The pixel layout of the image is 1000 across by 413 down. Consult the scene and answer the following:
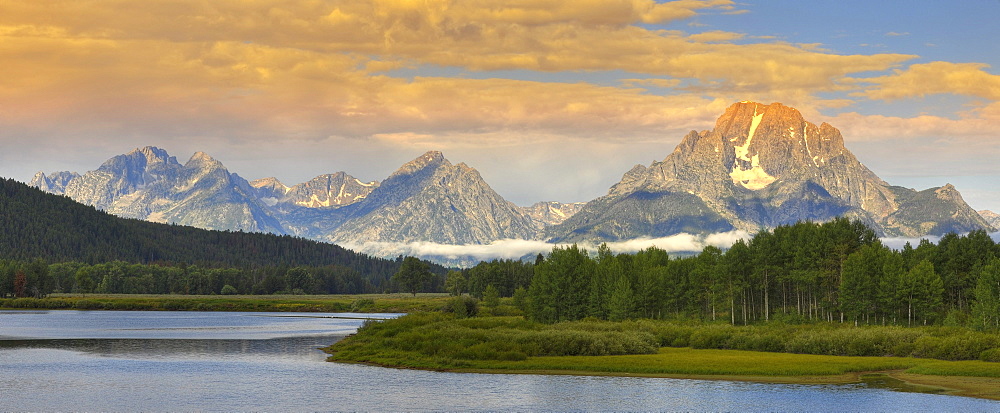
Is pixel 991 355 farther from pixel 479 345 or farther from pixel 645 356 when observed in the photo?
pixel 479 345

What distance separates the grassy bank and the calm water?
5.30m

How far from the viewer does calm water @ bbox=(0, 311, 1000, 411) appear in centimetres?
7238

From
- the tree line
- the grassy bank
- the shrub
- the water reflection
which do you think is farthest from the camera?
the tree line

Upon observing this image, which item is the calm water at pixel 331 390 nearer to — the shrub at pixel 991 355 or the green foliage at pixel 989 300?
the shrub at pixel 991 355

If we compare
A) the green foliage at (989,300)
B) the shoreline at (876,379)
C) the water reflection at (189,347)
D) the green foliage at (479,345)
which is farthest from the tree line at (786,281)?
the shoreline at (876,379)

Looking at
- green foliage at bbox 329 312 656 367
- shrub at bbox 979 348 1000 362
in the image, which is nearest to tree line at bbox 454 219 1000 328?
green foliage at bbox 329 312 656 367

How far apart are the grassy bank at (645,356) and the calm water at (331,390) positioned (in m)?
5.30

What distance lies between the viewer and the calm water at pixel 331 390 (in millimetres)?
72375

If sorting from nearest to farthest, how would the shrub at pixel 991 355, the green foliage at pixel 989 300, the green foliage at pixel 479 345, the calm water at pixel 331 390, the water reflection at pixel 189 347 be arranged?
the calm water at pixel 331 390
the shrub at pixel 991 355
the green foliage at pixel 479 345
the water reflection at pixel 189 347
the green foliage at pixel 989 300

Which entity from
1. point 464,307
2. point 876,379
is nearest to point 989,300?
point 876,379

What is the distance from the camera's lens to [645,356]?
347 ft

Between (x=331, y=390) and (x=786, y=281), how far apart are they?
109 m

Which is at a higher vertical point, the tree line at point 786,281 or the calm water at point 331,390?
the tree line at point 786,281

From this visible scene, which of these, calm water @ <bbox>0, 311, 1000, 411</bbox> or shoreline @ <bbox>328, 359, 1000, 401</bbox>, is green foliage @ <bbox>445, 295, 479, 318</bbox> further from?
shoreline @ <bbox>328, 359, 1000, 401</bbox>
